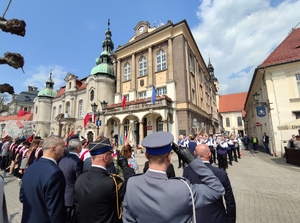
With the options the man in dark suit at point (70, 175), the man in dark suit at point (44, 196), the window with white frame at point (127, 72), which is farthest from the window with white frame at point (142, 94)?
the man in dark suit at point (44, 196)

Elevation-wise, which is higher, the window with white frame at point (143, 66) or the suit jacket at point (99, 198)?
the window with white frame at point (143, 66)

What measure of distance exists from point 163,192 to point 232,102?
70652mm

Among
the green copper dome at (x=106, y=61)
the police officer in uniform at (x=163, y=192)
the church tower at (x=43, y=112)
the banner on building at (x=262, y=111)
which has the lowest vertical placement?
the police officer in uniform at (x=163, y=192)

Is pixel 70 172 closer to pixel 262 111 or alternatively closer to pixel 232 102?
pixel 262 111

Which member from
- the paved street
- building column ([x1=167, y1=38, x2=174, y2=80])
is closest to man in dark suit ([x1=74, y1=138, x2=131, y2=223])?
the paved street

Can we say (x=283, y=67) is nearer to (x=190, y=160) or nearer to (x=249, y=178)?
(x=249, y=178)

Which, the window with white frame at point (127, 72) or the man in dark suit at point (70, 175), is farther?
the window with white frame at point (127, 72)

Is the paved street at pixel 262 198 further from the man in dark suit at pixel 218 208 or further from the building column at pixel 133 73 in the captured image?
the building column at pixel 133 73

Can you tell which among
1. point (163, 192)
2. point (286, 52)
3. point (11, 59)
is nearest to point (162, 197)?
point (163, 192)

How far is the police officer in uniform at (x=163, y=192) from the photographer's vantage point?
1.29 m

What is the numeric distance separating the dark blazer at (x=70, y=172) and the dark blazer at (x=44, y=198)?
0.91 meters

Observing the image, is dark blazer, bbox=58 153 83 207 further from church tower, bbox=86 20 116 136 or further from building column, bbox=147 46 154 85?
A: church tower, bbox=86 20 116 136

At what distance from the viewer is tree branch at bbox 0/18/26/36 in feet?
12.2

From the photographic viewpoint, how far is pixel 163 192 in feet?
4.33
